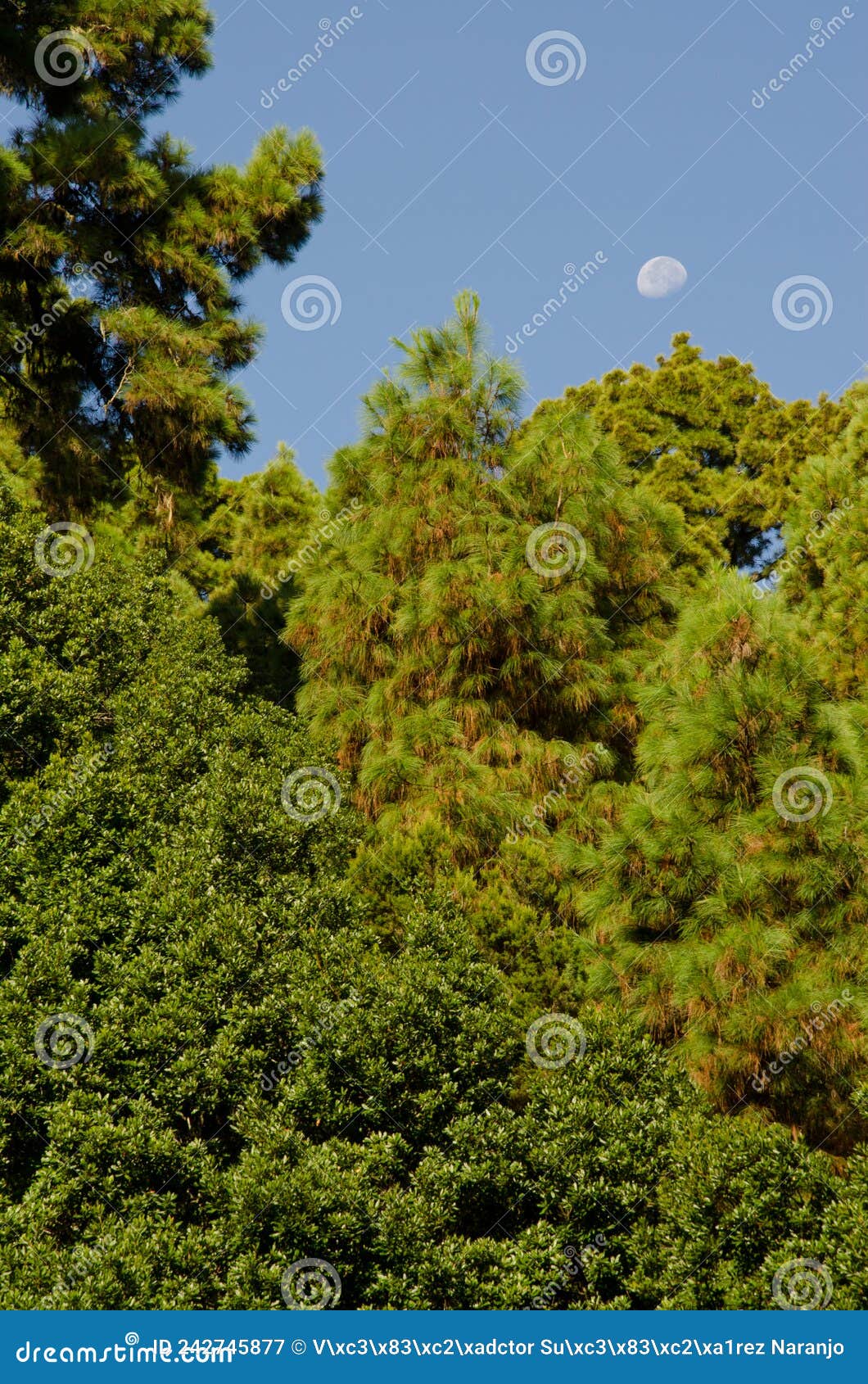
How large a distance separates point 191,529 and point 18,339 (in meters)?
2.56

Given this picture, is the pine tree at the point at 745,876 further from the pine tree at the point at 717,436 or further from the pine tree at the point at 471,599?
the pine tree at the point at 717,436

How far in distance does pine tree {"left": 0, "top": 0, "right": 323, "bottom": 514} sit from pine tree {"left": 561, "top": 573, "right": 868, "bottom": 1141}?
612 cm

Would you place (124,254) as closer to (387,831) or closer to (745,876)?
(387,831)

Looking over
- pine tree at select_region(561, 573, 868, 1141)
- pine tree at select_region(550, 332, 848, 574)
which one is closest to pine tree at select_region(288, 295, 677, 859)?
pine tree at select_region(561, 573, 868, 1141)

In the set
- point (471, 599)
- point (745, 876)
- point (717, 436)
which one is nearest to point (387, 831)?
point (471, 599)

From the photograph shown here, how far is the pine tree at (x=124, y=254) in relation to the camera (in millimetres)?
10789

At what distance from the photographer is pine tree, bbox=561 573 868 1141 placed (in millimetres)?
6551

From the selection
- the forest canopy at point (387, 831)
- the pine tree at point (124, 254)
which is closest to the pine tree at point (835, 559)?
the forest canopy at point (387, 831)

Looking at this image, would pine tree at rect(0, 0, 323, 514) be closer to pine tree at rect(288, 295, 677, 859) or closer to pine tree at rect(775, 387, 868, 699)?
pine tree at rect(288, 295, 677, 859)

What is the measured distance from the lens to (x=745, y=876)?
22.4 feet

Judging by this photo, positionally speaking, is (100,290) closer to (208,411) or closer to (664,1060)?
(208,411)

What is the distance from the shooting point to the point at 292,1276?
5.57 m

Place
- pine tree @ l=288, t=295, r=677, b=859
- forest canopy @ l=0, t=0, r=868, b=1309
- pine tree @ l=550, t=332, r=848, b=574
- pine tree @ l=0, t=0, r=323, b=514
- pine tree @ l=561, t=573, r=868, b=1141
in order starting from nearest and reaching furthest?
forest canopy @ l=0, t=0, r=868, b=1309, pine tree @ l=561, t=573, r=868, b=1141, pine tree @ l=288, t=295, r=677, b=859, pine tree @ l=0, t=0, r=323, b=514, pine tree @ l=550, t=332, r=848, b=574

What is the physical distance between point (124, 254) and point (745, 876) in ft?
29.1
